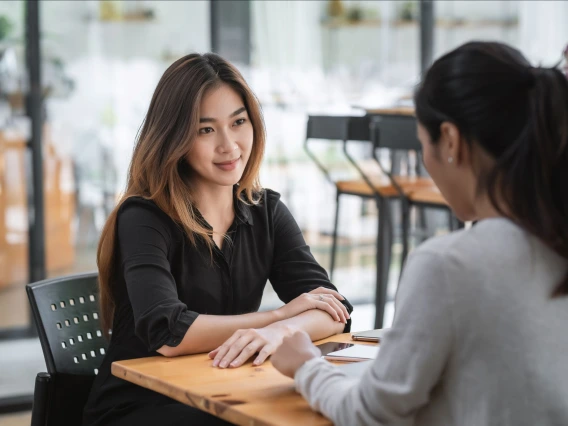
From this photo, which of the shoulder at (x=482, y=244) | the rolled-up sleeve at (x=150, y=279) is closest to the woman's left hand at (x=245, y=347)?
the rolled-up sleeve at (x=150, y=279)

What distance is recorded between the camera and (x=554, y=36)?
20.3 ft

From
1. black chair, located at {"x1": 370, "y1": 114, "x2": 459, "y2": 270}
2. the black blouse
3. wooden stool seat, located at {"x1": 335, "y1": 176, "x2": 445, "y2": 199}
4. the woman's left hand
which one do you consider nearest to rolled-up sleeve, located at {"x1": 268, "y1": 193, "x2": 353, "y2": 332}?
the black blouse

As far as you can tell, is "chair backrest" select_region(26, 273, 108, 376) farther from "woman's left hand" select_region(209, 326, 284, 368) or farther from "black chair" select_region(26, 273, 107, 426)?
"woman's left hand" select_region(209, 326, 284, 368)

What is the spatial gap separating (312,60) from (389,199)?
55.5 inches

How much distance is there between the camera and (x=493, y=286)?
4.21 feet

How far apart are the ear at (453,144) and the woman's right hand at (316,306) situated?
0.77m

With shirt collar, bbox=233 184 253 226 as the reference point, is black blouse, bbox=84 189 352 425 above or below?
below

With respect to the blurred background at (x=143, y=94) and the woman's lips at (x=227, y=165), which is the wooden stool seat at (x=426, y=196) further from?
the woman's lips at (x=227, y=165)

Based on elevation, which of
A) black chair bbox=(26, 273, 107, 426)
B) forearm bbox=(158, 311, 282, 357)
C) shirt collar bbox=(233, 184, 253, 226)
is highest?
shirt collar bbox=(233, 184, 253, 226)

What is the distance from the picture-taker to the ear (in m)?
1.37

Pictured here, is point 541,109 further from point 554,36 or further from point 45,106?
point 554,36

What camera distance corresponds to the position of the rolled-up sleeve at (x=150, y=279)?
1.91 meters

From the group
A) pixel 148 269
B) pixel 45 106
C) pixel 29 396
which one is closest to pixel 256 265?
pixel 148 269

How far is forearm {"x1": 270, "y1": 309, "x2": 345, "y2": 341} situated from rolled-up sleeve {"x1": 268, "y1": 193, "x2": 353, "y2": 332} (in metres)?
0.22
